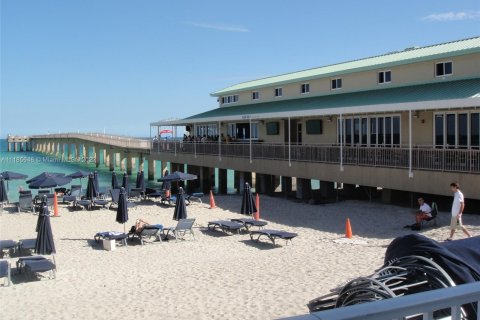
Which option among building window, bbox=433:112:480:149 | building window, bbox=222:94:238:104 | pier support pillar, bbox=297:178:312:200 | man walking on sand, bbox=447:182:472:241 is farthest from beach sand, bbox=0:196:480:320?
building window, bbox=222:94:238:104

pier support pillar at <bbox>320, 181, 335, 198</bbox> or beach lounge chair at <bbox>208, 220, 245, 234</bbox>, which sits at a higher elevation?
pier support pillar at <bbox>320, 181, 335, 198</bbox>

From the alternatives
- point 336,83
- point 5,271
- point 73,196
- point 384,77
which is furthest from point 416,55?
point 5,271

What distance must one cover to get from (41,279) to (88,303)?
9.76ft

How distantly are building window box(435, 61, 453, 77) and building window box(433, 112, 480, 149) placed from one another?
10.4 feet

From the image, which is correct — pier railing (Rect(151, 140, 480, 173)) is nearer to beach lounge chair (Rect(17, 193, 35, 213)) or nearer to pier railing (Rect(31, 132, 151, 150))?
beach lounge chair (Rect(17, 193, 35, 213))

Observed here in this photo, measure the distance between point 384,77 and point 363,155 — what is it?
6.29m

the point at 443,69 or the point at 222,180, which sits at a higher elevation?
the point at 443,69

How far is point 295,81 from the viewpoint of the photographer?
31.5 m

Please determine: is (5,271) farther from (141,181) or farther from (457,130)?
(141,181)

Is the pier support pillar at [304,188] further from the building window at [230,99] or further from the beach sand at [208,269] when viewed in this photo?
the building window at [230,99]

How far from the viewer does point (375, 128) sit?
2298cm

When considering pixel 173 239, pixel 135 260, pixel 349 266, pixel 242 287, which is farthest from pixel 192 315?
pixel 173 239

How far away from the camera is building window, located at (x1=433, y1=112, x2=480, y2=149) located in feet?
60.4

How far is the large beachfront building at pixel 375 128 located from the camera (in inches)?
707
